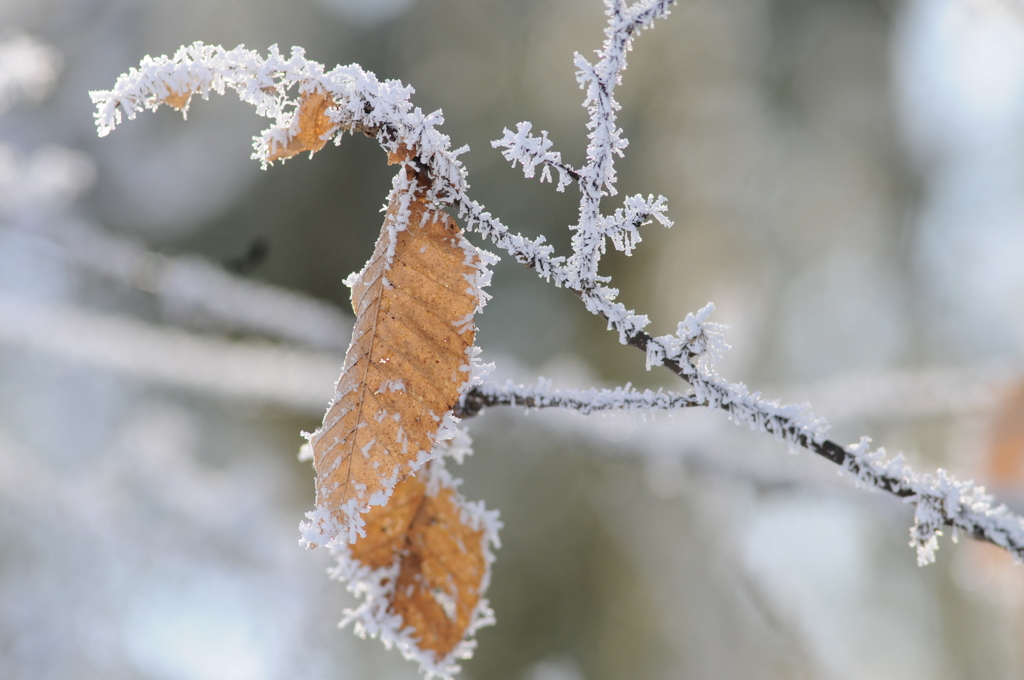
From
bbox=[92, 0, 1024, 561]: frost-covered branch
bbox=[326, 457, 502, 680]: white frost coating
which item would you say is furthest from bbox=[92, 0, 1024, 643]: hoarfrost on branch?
bbox=[326, 457, 502, 680]: white frost coating

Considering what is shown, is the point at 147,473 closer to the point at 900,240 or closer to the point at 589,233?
the point at 589,233

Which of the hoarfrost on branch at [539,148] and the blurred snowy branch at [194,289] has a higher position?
the blurred snowy branch at [194,289]

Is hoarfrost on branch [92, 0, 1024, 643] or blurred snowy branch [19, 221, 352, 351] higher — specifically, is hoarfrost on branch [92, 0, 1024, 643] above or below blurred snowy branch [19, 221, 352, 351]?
below

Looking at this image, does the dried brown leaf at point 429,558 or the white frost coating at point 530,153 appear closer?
the white frost coating at point 530,153

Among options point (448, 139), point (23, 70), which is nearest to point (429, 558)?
point (448, 139)

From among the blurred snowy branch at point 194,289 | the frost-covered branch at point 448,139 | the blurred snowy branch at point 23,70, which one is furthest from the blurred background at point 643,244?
the frost-covered branch at point 448,139

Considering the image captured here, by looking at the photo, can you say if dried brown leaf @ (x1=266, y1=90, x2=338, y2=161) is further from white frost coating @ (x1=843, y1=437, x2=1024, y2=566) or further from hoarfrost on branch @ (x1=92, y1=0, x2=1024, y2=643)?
white frost coating @ (x1=843, y1=437, x2=1024, y2=566)

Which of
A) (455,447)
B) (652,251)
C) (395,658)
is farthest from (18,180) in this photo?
(652,251)

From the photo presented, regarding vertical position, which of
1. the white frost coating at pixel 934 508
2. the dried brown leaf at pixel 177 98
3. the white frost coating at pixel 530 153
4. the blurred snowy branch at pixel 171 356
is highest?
the blurred snowy branch at pixel 171 356

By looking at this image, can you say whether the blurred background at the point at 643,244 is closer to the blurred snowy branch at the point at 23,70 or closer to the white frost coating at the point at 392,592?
the blurred snowy branch at the point at 23,70
